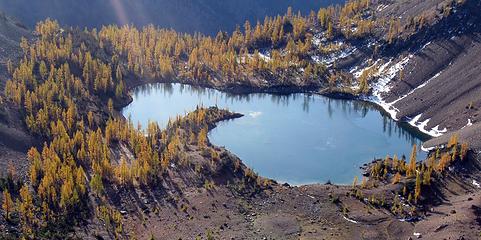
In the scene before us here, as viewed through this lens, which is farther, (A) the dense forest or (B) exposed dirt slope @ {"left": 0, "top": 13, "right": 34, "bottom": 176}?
(B) exposed dirt slope @ {"left": 0, "top": 13, "right": 34, "bottom": 176}

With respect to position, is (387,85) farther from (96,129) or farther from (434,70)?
(96,129)

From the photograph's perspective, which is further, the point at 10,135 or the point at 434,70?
the point at 434,70

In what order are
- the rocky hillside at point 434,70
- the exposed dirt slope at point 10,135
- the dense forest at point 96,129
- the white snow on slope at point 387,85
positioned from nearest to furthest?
the dense forest at point 96,129 < the exposed dirt slope at point 10,135 < the rocky hillside at point 434,70 < the white snow on slope at point 387,85

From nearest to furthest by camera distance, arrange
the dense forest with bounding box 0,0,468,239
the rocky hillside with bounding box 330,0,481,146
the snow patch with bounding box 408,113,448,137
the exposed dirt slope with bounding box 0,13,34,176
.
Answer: the dense forest with bounding box 0,0,468,239, the exposed dirt slope with bounding box 0,13,34,176, the snow patch with bounding box 408,113,448,137, the rocky hillside with bounding box 330,0,481,146

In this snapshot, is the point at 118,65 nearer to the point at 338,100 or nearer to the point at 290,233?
the point at 338,100

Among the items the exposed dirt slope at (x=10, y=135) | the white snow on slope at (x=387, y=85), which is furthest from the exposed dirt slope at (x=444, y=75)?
the exposed dirt slope at (x=10, y=135)

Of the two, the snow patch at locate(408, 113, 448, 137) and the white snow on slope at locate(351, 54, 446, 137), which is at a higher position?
the white snow on slope at locate(351, 54, 446, 137)

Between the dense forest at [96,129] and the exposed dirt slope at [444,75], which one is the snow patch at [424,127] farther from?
the dense forest at [96,129]

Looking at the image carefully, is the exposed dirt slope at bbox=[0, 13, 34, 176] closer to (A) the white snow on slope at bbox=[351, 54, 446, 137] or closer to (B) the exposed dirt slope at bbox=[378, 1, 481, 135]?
(A) the white snow on slope at bbox=[351, 54, 446, 137]

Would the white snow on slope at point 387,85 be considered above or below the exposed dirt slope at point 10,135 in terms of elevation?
above

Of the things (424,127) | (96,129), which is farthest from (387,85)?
(96,129)

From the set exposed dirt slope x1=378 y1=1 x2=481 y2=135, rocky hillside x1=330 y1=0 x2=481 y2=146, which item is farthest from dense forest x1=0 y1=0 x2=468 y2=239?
exposed dirt slope x1=378 y1=1 x2=481 y2=135
